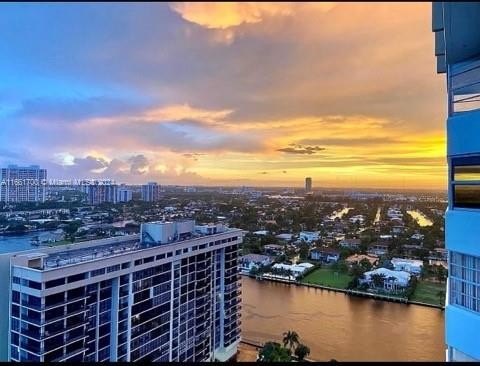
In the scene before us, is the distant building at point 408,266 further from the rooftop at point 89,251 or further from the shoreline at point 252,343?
the rooftop at point 89,251

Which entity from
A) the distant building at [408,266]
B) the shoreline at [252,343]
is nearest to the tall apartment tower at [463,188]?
the shoreline at [252,343]

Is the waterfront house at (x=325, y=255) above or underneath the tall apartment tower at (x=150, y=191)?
underneath

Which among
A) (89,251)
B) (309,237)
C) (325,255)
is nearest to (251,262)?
(325,255)

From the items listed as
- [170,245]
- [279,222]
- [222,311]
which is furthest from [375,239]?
[170,245]

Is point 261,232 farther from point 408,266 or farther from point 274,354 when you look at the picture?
point 274,354

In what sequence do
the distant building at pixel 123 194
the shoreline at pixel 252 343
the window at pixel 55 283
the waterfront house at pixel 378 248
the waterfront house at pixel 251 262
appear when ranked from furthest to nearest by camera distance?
the distant building at pixel 123 194 → the waterfront house at pixel 378 248 → the waterfront house at pixel 251 262 → the shoreline at pixel 252 343 → the window at pixel 55 283

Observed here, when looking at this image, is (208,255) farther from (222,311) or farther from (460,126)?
(460,126)
